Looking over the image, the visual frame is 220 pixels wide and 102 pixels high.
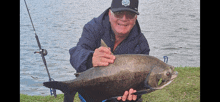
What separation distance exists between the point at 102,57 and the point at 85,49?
64cm

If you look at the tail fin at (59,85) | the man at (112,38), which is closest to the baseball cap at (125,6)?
the man at (112,38)

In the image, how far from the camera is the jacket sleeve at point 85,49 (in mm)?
3253

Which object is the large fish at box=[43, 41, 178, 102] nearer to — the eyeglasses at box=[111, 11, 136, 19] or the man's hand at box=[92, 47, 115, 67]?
the man's hand at box=[92, 47, 115, 67]

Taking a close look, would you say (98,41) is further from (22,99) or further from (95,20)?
(22,99)

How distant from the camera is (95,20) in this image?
13.5 feet

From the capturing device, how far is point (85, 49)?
3.45 meters

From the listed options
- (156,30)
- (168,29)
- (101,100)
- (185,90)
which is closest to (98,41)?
(101,100)

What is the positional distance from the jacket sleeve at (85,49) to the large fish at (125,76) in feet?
0.75

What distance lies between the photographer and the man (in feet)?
10.4

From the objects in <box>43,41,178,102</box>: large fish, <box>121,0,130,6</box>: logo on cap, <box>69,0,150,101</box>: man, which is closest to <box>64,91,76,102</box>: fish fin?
<box>43,41,178,102</box>: large fish

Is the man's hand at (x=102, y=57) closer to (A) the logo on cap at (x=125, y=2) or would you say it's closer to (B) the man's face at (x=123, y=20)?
(B) the man's face at (x=123, y=20)

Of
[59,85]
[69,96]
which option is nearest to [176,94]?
[69,96]

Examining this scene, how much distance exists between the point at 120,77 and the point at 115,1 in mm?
1184

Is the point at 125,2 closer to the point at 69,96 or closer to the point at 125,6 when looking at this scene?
the point at 125,6
